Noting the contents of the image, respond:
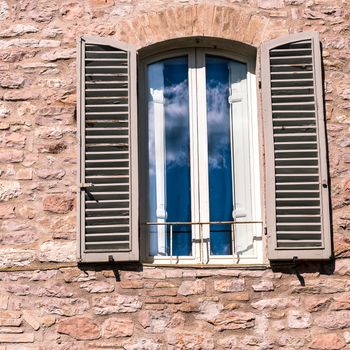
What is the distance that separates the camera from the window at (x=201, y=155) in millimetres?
5957

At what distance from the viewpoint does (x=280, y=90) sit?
618 cm

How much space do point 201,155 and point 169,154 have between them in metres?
0.25

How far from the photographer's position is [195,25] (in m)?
6.34

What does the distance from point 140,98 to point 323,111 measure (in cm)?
143

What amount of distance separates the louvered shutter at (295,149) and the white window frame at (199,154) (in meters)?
0.24

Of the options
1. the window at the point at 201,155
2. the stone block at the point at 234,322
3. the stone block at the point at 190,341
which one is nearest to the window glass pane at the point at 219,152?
the window at the point at 201,155

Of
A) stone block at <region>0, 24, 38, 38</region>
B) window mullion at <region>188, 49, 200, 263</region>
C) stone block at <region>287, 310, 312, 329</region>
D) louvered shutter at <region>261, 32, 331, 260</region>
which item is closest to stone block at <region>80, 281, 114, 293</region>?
window mullion at <region>188, 49, 200, 263</region>

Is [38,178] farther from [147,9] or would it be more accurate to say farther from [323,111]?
[323,111]

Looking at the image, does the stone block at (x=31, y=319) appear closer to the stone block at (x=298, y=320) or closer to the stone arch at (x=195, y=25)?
the stone block at (x=298, y=320)

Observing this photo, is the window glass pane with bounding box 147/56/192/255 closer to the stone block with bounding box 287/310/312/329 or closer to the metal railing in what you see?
the metal railing

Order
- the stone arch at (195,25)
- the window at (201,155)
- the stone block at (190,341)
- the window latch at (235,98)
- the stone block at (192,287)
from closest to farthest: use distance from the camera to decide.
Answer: the stone block at (190,341)
the stone block at (192,287)
the window at (201,155)
the stone arch at (195,25)
the window latch at (235,98)

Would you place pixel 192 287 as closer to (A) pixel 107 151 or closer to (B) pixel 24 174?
(A) pixel 107 151

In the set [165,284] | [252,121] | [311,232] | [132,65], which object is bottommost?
[165,284]

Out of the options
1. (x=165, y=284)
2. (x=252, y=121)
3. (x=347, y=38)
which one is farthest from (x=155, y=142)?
(x=347, y=38)
